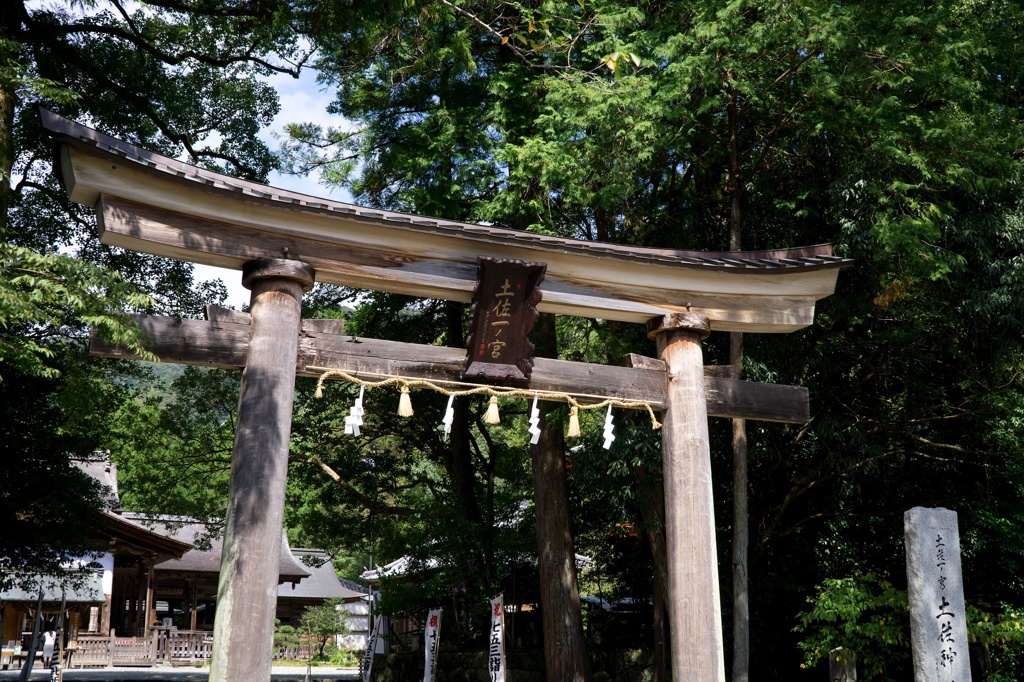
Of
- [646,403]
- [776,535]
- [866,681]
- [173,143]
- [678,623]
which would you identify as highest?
A: [173,143]

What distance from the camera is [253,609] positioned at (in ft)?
16.7

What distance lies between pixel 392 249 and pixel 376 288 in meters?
0.34

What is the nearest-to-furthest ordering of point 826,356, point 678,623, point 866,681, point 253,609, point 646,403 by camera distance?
1. point 253,609
2. point 678,623
3. point 646,403
4. point 866,681
5. point 826,356

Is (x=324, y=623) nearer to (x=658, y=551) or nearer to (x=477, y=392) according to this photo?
(x=658, y=551)

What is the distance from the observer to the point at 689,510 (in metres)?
6.41

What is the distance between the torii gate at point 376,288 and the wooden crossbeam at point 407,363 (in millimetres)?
12

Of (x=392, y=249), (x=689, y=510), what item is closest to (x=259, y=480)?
(x=392, y=249)

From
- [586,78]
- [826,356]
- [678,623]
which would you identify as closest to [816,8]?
Answer: [586,78]

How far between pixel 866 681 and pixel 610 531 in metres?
5.07

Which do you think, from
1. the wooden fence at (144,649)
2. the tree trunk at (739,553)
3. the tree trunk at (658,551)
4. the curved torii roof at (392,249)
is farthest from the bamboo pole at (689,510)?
the wooden fence at (144,649)

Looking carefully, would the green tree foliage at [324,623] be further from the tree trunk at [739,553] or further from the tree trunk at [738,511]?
the tree trunk at [739,553]

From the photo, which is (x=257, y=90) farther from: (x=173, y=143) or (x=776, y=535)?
(x=776, y=535)

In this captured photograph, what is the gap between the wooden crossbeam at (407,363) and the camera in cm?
560

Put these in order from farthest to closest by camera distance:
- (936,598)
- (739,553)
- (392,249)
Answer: (739,553) < (936,598) < (392,249)
